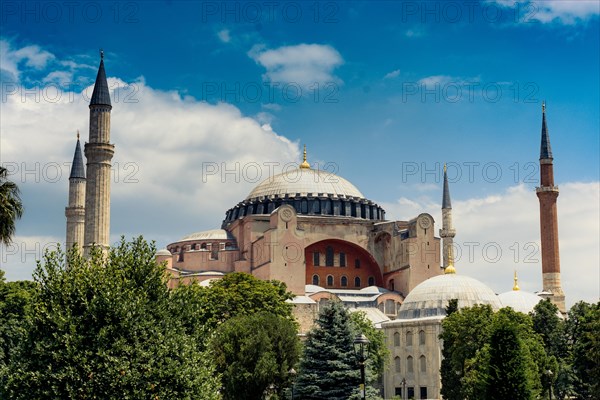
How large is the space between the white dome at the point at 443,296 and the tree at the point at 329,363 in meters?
22.3

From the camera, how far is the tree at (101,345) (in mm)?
23328

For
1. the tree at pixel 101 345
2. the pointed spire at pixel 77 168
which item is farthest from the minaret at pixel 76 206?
the tree at pixel 101 345

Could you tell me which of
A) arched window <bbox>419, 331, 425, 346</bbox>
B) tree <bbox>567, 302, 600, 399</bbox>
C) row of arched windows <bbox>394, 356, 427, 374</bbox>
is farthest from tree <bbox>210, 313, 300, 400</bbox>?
row of arched windows <bbox>394, 356, 427, 374</bbox>

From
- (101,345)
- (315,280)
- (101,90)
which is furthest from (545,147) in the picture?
(101,345)

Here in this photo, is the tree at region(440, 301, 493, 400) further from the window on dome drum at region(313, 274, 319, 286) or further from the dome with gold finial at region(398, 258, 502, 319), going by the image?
the window on dome drum at region(313, 274, 319, 286)

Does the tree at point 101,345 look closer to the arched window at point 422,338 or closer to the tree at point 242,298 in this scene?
Result: the tree at point 242,298

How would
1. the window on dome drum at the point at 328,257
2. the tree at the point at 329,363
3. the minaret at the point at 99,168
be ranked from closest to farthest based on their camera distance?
1. the tree at the point at 329,363
2. the minaret at the point at 99,168
3. the window on dome drum at the point at 328,257

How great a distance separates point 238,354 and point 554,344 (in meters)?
20.1

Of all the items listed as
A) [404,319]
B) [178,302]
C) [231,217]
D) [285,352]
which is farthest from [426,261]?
[178,302]

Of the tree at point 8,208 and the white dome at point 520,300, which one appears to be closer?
the tree at point 8,208

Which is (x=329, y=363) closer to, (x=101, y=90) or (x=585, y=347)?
(x=585, y=347)

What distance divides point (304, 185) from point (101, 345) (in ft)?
172

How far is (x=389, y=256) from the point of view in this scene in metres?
72.1

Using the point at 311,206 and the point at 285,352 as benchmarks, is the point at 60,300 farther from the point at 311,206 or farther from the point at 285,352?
the point at 311,206
